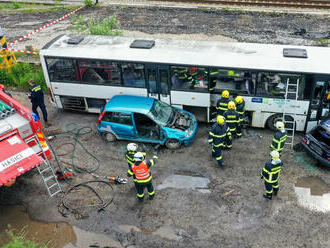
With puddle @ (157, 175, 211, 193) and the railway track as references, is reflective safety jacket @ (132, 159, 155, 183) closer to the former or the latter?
puddle @ (157, 175, 211, 193)

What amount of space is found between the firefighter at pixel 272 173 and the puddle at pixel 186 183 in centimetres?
170

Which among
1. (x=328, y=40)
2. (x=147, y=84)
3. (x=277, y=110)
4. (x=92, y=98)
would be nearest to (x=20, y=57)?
(x=92, y=98)

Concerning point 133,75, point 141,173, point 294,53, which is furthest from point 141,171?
point 294,53

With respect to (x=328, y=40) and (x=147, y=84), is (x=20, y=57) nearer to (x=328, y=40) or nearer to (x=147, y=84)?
(x=147, y=84)

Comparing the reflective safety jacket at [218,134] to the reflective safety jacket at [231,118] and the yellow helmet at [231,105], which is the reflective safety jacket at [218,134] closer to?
the reflective safety jacket at [231,118]

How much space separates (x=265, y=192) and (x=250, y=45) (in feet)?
18.0

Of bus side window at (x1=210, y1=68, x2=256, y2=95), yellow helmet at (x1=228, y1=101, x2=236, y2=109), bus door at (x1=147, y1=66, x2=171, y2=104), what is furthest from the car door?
yellow helmet at (x1=228, y1=101, x2=236, y2=109)

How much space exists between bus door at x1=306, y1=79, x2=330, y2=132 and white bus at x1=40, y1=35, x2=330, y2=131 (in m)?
0.03

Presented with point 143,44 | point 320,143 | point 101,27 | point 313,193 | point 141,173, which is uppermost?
point 143,44

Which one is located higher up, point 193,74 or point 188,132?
point 193,74

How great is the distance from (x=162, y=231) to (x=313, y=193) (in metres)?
4.51

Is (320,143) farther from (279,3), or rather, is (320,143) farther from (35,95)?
Result: (279,3)

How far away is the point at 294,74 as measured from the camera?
11344 mm

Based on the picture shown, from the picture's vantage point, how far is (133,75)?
41.9ft
